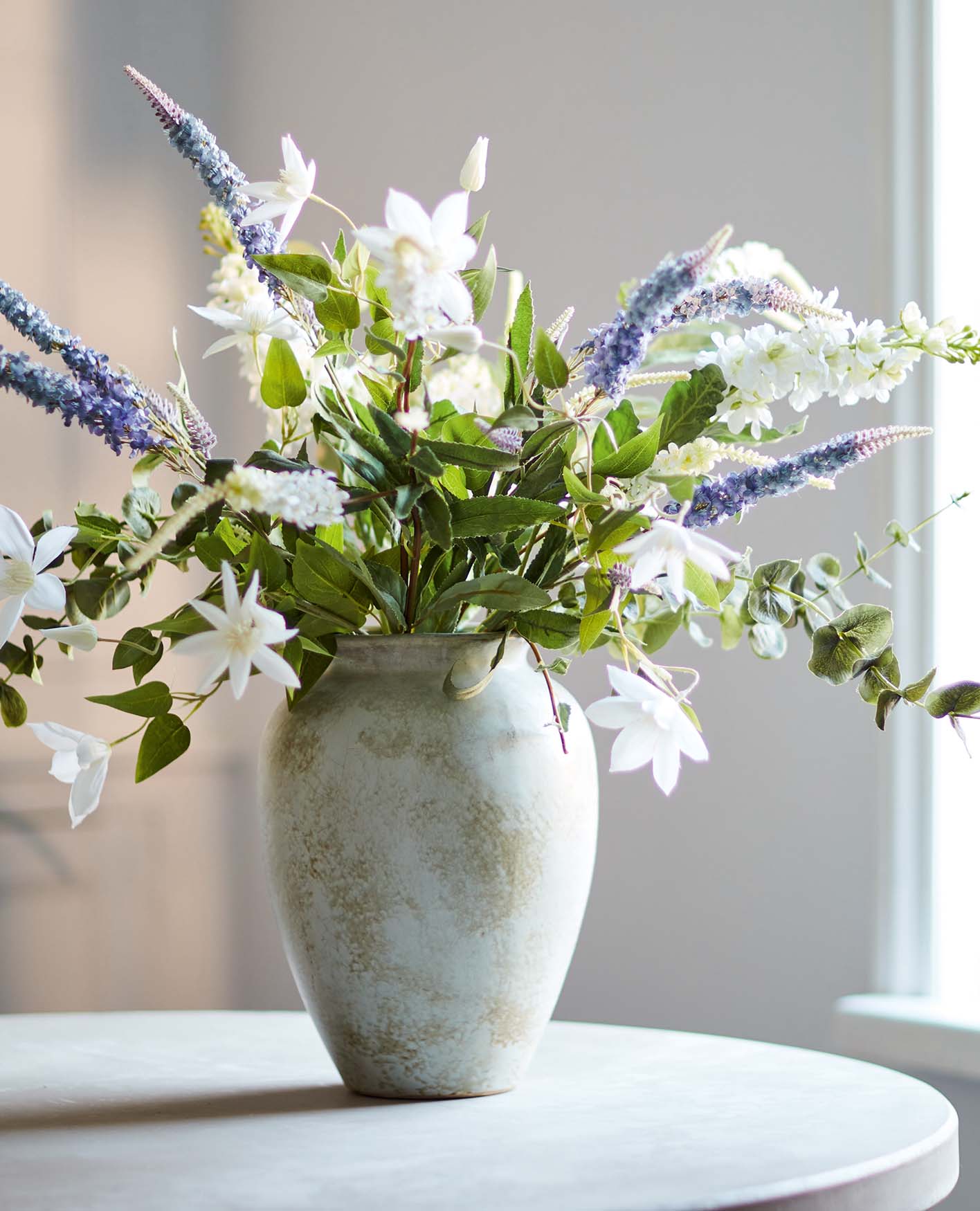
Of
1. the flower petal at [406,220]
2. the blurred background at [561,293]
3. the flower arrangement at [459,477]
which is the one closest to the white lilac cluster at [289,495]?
the flower arrangement at [459,477]

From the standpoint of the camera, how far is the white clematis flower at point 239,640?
57cm

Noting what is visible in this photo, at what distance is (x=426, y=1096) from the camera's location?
70cm

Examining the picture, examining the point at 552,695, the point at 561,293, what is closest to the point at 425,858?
the point at 552,695

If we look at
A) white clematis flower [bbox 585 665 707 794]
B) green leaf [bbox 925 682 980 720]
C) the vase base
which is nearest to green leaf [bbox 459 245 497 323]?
white clematis flower [bbox 585 665 707 794]

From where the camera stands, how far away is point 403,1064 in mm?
697

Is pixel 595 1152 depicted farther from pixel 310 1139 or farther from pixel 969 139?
pixel 969 139

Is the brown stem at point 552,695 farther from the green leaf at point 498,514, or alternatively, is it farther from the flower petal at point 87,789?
the flower petal at point 87,789

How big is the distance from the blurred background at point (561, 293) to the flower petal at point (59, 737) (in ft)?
3.44

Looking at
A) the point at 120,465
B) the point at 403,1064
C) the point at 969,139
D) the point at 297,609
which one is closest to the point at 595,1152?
the point at 403,1064

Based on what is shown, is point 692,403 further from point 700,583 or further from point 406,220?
point 406,220

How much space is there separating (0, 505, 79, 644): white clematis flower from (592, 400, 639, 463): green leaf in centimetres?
29

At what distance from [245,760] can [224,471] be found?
57.6 inches

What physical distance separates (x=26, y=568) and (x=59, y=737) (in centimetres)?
9

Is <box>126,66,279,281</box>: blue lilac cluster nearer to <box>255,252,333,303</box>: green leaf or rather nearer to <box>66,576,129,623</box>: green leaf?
<box>255,252,333,303</box>: green leaf
